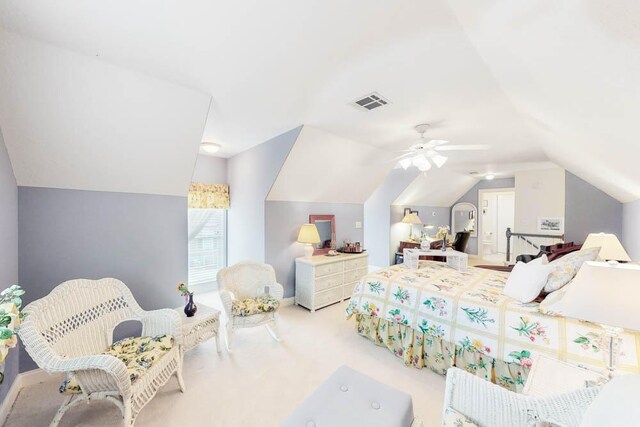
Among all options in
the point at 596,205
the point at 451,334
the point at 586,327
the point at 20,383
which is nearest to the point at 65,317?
the point at 20,383

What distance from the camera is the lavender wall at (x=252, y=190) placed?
3.49 meters

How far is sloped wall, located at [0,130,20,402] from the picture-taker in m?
1.77

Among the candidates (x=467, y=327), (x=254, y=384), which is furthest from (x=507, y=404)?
(x=254, y=384)

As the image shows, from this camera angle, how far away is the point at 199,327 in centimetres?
239

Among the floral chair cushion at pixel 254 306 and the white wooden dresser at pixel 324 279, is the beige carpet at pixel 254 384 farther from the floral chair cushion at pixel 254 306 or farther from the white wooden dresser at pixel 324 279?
the white wooden dresser at pixel 324 279

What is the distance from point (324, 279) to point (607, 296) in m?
3.09

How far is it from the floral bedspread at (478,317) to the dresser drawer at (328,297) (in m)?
0.90

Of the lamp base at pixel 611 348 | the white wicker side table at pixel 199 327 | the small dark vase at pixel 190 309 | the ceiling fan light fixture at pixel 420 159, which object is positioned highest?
the ceiling fan light fixture at pixel 420 159

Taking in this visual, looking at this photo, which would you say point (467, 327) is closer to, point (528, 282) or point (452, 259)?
point (528, 282)

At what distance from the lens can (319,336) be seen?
2971 mm

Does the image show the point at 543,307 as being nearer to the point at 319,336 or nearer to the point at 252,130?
the point at 319,336

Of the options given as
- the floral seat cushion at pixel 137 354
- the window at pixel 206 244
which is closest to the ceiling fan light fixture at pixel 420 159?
the floral seat cushion at pixel 137 354

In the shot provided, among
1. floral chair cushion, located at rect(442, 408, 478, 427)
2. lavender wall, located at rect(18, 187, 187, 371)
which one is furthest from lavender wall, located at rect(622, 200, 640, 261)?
lavender wall, located at rect(18, 187, 187, 371)

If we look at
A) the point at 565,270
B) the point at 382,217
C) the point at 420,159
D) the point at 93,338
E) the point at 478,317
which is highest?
the point at 420,159
